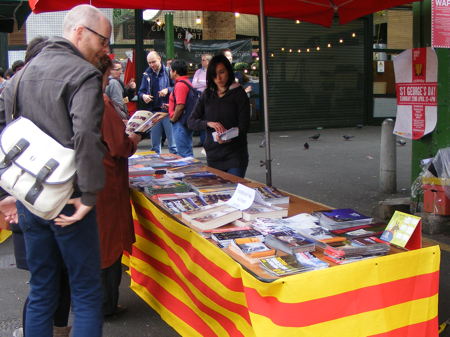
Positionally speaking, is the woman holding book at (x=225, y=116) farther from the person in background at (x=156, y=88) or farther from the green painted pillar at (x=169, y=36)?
the green painted pillar at (x=169, y=36)

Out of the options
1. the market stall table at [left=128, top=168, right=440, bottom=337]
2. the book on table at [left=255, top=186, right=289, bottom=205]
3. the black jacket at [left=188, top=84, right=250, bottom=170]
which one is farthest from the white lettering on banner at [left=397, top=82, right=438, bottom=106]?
the market stall table at [left=128, top=168, right=440, bottom=337]

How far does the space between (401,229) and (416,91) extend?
3640mm

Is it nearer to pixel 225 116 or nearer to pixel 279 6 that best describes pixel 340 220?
pixel 225 116

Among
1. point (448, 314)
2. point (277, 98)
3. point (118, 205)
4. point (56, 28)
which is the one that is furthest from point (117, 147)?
point (277, 98)

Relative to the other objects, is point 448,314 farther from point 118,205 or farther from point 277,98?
point 277,98

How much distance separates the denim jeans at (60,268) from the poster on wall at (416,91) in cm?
436

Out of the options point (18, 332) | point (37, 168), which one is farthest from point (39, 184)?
point (18, 332)

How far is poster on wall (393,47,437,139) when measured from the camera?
233 inches

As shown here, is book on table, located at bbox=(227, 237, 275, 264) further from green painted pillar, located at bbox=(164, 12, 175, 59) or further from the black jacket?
green painted pillar, located at bbox=(164, 12, 175, 59)

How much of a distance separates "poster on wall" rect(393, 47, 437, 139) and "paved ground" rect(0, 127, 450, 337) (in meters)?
1.19

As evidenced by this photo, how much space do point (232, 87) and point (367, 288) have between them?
3.07 metres

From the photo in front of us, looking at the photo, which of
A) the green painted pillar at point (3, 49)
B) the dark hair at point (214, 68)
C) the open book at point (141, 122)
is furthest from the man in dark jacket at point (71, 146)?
the green painted pillar at point (3, 49)

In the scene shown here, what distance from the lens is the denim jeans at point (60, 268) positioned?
2707mm

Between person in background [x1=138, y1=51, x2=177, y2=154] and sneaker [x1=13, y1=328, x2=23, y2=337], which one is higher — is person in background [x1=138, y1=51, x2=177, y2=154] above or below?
above
